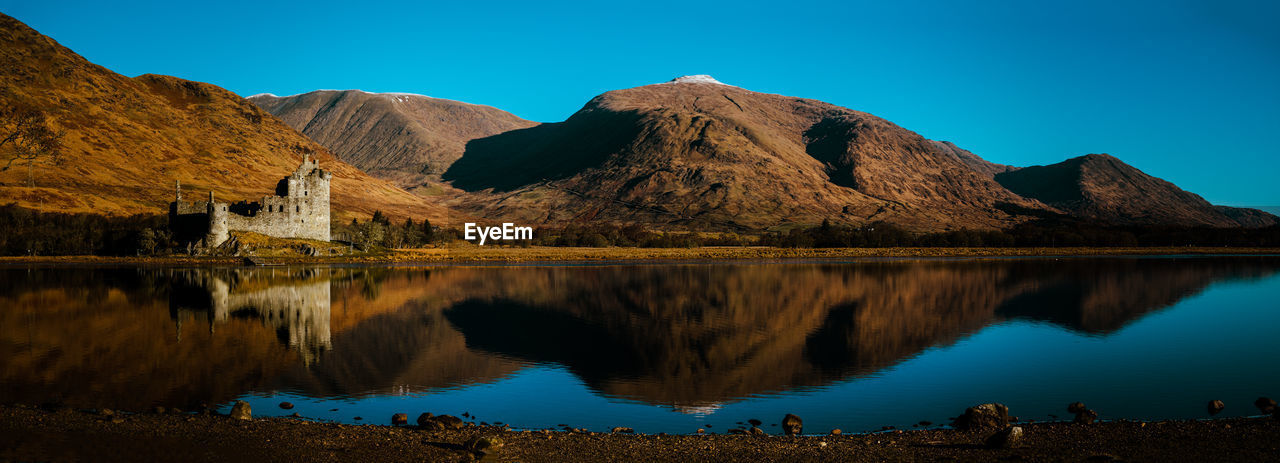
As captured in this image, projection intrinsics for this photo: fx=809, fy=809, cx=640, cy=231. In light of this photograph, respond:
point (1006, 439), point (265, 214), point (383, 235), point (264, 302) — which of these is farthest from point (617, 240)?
point (1006, 439)

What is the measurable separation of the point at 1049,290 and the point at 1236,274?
33.4 m

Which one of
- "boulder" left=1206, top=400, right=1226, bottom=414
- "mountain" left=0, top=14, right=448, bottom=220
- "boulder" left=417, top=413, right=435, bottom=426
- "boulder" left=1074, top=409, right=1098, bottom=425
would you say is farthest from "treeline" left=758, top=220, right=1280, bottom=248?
"boulder" left=417, top=413, right=435, bottom=426

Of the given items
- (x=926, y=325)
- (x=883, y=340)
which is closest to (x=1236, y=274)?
(x=926, y=325)

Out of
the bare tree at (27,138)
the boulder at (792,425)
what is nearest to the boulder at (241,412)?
the boulder at (792,425)

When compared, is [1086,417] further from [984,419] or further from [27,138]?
[27,138]

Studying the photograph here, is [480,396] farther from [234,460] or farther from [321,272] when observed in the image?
[321,272]

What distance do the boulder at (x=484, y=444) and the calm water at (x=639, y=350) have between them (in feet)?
9.74

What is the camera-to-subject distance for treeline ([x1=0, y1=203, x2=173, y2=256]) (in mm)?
84425

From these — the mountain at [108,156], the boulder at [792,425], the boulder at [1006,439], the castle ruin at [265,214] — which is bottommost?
the boulder at [792,425]

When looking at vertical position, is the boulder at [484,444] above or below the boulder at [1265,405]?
above

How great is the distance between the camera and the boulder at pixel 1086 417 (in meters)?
16.8

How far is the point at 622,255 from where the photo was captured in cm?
10938

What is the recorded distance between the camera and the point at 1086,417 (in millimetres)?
16969

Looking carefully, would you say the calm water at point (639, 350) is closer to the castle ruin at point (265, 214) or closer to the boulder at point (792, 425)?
the boulder at point (792, 425)
